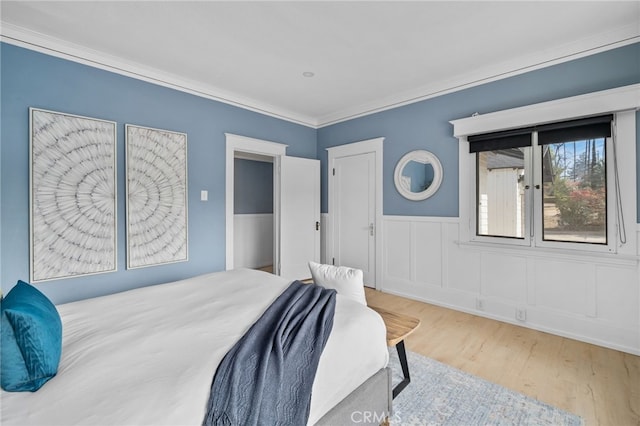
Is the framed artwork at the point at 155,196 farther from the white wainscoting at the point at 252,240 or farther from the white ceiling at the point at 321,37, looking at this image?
the white wainscoting at the point at 252,240

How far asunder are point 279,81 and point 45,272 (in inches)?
115

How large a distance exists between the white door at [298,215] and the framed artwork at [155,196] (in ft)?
4.52

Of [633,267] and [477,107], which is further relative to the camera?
[477,107]

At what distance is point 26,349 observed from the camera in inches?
38.7

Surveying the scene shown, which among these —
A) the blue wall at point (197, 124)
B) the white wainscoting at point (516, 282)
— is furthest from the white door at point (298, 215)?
the white wainscoting at point (516, 282)

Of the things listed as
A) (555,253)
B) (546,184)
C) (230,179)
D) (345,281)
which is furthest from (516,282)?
(230,179)

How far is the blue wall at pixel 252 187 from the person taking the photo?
18.2 feet

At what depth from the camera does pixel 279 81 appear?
3.35 m

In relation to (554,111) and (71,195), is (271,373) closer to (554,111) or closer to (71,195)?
(71,195)

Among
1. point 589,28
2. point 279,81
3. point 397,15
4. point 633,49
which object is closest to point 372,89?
point 279,81

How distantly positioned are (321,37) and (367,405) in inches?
106

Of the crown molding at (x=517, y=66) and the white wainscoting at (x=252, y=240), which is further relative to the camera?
the white wainscoting at (x=252, y=240)

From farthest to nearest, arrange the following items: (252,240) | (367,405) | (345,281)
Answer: (252,240) < (345,281) < (367,405)

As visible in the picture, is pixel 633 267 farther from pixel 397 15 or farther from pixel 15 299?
pixel 15 299
